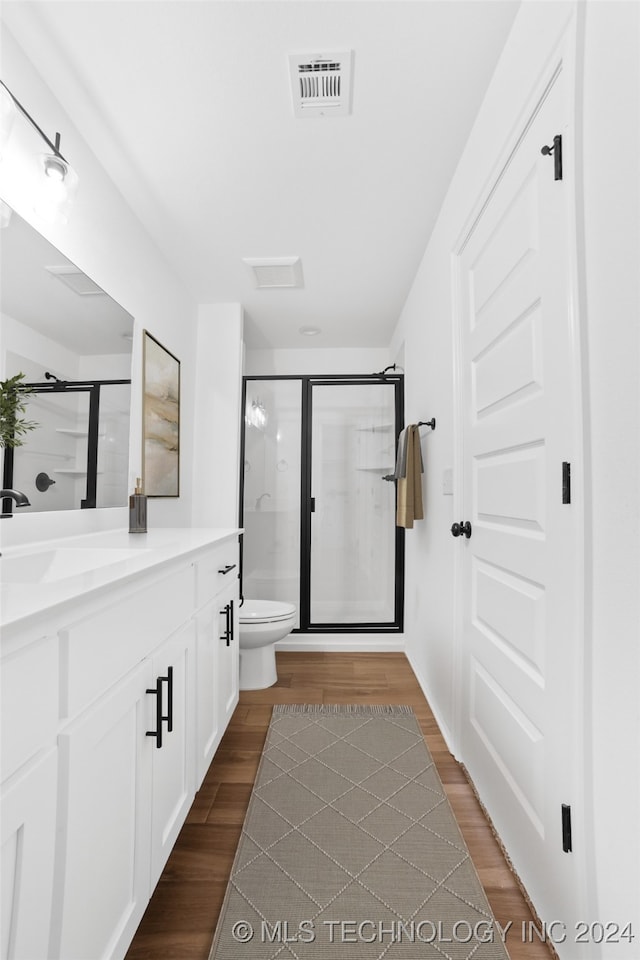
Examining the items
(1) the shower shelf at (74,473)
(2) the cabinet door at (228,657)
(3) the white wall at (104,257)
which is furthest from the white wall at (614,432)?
(1) the shower shelf at (74,473)

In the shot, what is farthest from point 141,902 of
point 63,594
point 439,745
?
point 439,745

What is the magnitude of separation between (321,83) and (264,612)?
233 centimetres

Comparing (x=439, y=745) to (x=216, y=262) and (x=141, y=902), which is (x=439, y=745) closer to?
(x=141, y=902)

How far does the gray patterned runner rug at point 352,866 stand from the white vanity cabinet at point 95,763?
0.28 metres

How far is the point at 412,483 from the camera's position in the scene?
2596mm

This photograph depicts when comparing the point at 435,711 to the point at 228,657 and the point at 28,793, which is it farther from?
the point at 28,793

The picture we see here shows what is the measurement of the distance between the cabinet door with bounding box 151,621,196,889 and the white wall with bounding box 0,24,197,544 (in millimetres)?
594

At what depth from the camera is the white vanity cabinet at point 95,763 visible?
672 mm

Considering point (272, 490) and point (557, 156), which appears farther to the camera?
point (272, 490)

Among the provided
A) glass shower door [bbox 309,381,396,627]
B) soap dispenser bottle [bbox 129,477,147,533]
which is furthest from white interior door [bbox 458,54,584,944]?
glass shower door [bbox 309,381,396,627]

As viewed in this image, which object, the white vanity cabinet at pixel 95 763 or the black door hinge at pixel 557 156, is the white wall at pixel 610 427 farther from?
the white vanity cabinet at pixel 95 763

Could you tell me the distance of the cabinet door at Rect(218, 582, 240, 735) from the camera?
194cm

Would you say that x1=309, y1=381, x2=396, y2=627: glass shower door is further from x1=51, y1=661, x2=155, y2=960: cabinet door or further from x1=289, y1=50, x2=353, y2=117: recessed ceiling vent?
x1=51, y1=661, x2=155, y2=960: cabinet door

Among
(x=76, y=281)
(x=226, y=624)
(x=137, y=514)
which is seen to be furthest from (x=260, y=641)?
(x=76, y=281)
